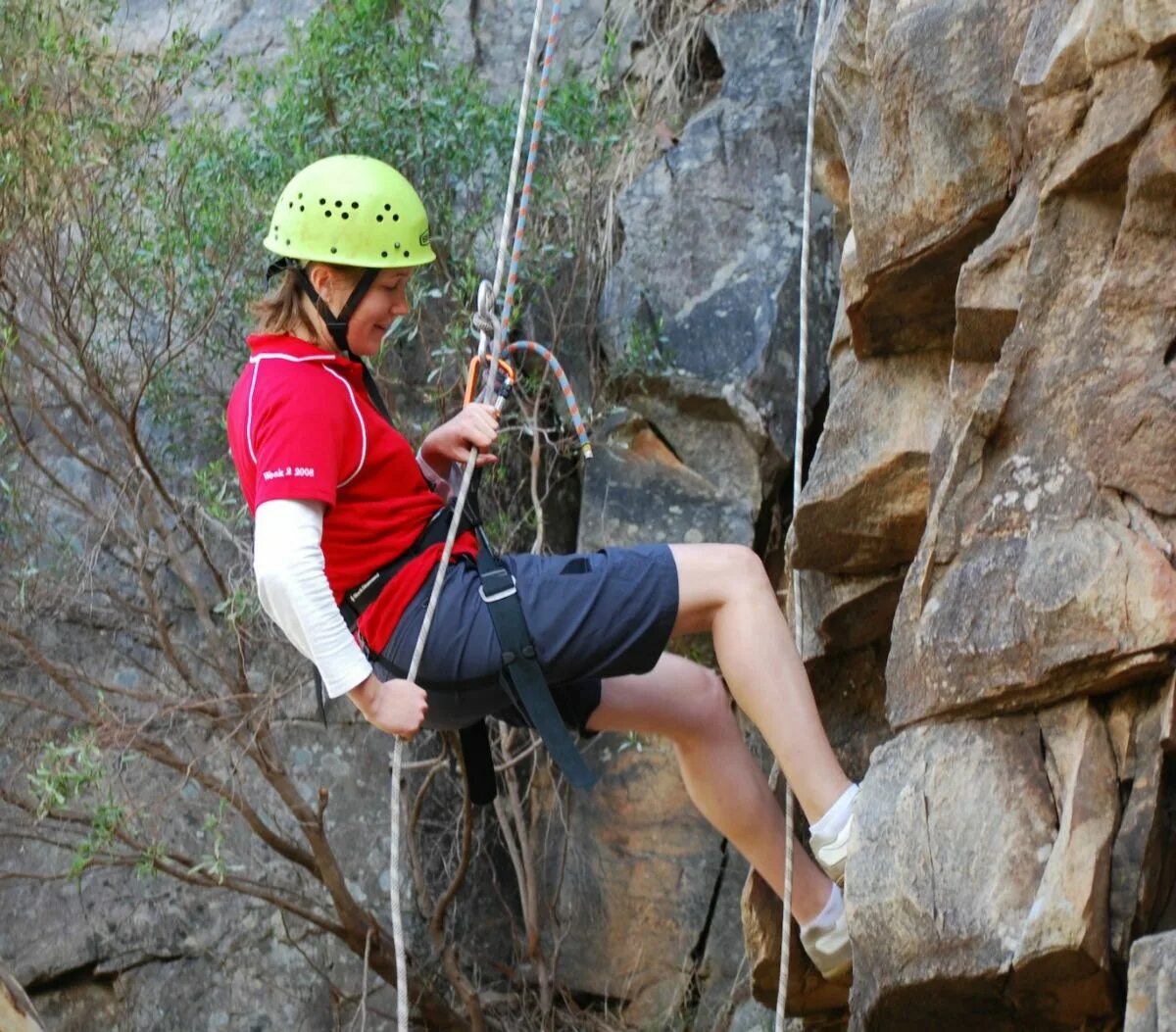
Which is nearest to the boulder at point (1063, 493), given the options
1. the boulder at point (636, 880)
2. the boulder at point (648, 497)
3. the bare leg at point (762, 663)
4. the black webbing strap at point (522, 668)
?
the bare leg at point (762, 663)

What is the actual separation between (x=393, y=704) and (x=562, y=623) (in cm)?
41

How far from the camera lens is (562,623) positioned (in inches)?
146

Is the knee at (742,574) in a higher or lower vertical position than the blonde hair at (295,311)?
lower

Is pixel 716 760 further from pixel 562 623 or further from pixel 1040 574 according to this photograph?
pixel 1040 574

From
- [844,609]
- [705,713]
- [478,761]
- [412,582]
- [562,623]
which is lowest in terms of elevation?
[478,761]

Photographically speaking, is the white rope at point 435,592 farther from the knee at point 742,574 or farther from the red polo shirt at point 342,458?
the knee at point 742,574

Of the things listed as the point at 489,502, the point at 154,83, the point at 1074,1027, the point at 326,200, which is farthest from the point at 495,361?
the point at 154,83

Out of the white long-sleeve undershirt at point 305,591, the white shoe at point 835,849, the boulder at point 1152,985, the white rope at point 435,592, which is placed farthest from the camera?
the white shoe at point 835,849

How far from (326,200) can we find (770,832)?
5.91 feet

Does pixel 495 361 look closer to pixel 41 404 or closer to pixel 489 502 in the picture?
pixel 489 502

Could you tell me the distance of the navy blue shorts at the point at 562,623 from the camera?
12.2 ft

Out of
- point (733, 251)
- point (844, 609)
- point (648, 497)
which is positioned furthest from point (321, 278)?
point (733, 251)

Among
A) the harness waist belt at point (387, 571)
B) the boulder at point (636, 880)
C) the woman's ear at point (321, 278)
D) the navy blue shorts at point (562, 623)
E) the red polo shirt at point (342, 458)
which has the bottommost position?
the boulder at point (636, 880)

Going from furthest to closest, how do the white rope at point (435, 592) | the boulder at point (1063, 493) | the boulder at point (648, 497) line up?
the boulder at point (648, 497) → the white rope at point (435, 592) → the boulder at point (1063, 493)
